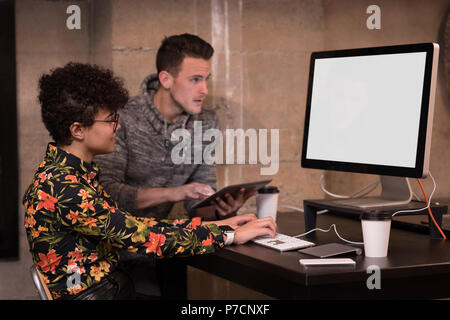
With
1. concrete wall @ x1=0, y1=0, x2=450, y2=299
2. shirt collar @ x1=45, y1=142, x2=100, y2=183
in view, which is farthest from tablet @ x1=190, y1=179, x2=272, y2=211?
concrete wall @ x1=0, y1=0, x2=450, y2=299

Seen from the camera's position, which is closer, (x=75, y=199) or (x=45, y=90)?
(x=75, y=199)

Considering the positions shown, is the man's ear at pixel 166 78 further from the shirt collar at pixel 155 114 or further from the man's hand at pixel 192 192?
the man's hand at pixel 192 192

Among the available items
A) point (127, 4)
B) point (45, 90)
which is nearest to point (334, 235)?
point (45, 90)

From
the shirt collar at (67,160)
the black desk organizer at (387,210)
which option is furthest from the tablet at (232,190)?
the shirt collar at (67,160)

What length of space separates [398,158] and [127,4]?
5.04 ft

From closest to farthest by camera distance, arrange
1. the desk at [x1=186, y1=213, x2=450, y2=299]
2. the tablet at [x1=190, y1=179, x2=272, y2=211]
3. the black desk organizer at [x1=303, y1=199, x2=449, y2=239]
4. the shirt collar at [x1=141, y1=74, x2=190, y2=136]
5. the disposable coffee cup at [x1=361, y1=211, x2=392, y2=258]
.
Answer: the desk at [x1=186, y1=213, x2=450, y2=299] < the disposable coffee cup at [x1=361, y1=211, x2=392, y2=258] < the black desk organizer at [x1=303, y1=199, x2=449, y2=239] < the tablet at [x1=190, y1=179, x2=272, y2=211] < the shirt collar at [x1=141, y1=74, x2=190, y2=136]

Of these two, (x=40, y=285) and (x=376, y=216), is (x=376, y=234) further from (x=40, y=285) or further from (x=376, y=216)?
(x=40, y=285)

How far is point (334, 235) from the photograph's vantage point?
187 cm

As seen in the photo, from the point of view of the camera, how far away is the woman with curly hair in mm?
1542

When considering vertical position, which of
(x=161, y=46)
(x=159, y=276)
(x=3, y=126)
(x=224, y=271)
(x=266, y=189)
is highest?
(x=161, y=46)

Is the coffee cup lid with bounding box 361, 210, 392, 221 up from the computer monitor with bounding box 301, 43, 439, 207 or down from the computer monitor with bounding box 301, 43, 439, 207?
down

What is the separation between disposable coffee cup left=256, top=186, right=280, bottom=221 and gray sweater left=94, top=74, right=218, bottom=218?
1.88 ft

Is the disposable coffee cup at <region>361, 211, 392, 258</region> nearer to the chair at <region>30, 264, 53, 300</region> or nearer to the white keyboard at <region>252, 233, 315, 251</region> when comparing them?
the white keyboard at <region>252, 233, 315, 251</region>
